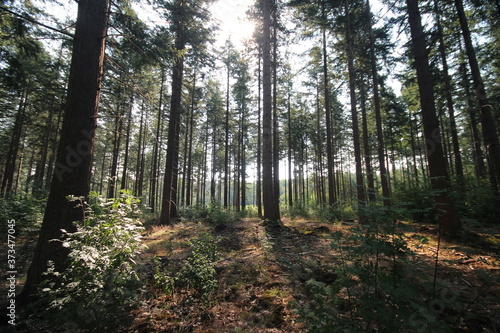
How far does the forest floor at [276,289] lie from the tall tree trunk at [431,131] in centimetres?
69

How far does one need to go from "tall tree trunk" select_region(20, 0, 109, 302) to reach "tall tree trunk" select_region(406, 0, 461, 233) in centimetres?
886

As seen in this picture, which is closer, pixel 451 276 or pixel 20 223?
pixel 451 276

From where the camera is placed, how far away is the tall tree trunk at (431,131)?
5996mm

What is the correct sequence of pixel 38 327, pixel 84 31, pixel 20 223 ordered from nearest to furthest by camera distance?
1. pixel 38 327
2. pixel 84 31
3. pixel 20 223

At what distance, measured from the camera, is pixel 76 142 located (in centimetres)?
Result: 380

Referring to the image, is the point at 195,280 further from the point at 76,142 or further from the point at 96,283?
the point at 76,142

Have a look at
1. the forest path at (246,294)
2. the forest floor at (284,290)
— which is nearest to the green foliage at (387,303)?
the forest floor at (284,290)

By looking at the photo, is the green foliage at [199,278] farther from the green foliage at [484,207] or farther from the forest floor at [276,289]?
the green foliage at [484,207]

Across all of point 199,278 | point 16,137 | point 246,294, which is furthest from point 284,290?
point 16,137

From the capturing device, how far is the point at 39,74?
13.4 metres

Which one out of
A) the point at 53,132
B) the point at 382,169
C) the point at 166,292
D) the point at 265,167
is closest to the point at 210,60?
the point at 265,167

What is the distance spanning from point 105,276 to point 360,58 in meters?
14.8

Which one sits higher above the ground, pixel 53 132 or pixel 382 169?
pixel 53 132

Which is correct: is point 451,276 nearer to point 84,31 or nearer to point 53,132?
point 84,31
